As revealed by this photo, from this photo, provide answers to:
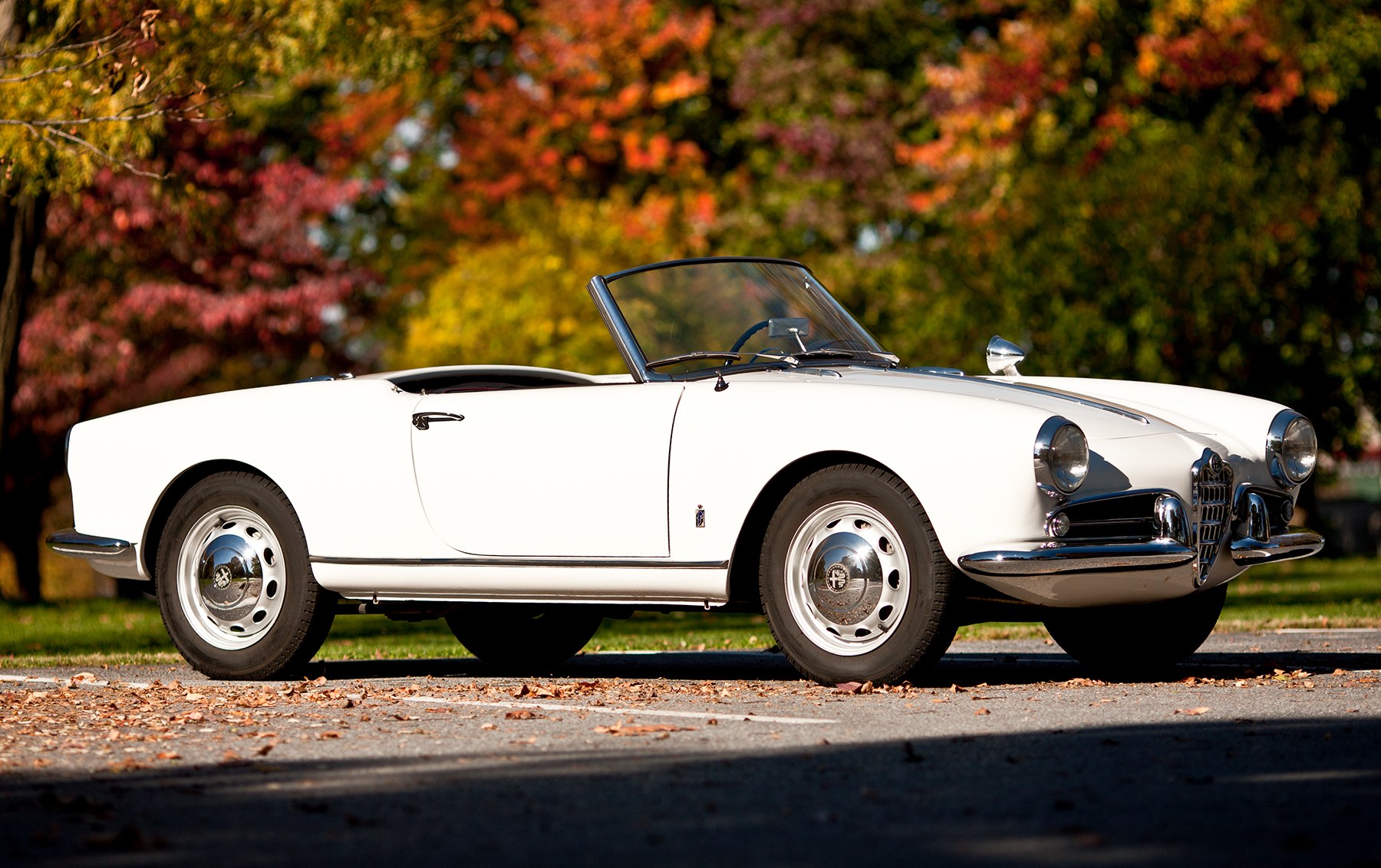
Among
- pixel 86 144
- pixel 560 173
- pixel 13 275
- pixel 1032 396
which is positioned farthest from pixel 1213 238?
pixel 1032 396

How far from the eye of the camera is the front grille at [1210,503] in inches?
255

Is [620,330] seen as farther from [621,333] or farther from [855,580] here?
[855,580]

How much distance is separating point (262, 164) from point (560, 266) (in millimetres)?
4527

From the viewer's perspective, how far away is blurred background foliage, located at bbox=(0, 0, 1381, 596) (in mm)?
19781

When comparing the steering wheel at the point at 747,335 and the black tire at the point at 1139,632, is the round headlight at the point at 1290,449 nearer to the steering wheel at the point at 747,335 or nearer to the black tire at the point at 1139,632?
the black tire at the point at 1139,632

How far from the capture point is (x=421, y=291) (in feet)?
101

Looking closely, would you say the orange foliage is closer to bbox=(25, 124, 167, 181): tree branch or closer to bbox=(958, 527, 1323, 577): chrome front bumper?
bbox=(25, 124, 167, 181): tree branch

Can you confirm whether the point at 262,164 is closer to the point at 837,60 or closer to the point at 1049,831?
the point at 837,60

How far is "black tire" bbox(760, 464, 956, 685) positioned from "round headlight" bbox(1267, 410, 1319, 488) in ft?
5.02

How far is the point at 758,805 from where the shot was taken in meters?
4.30

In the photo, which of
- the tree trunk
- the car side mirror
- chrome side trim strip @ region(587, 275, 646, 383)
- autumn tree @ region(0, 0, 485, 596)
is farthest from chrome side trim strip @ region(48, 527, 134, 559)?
the tree trunk

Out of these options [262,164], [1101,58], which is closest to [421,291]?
[262,164]

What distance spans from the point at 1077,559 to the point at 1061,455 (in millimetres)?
342

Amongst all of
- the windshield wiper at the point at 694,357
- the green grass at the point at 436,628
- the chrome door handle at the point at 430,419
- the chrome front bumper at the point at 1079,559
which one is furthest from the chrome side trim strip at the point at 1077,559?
the green grass at the point at 436,628
